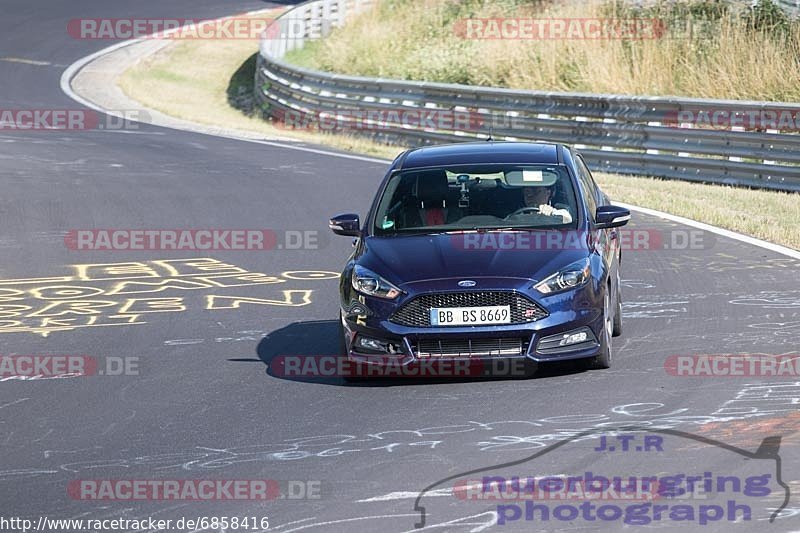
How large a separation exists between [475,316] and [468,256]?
1.88 ft

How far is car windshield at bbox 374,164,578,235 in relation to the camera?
1020cm

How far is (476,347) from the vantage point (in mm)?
9117

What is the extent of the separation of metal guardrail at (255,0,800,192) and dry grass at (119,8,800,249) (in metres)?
0.40

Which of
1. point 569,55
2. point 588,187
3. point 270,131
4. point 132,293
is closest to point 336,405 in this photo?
point 588,187

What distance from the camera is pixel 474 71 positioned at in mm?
31391

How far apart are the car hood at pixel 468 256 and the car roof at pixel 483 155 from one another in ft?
2.96

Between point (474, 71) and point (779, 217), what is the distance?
15.1 metres

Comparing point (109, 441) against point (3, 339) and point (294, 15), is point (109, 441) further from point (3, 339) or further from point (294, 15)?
point (294, 15)
